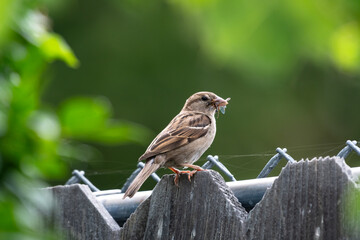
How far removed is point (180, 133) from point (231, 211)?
1.68 metres

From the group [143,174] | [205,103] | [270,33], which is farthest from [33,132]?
[205,103]

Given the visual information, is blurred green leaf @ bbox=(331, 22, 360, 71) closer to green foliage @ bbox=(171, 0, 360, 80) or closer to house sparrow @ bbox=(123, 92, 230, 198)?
green foliage @ bbox=(171, 0, 360, 80)

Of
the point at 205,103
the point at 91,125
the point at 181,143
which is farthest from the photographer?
the point at 205,103

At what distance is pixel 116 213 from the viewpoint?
8.14 feet

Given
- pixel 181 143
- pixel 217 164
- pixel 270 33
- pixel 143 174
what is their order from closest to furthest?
pixel 270 33 → pixel 217 164 → pixel 143 174 → pixel 181 143

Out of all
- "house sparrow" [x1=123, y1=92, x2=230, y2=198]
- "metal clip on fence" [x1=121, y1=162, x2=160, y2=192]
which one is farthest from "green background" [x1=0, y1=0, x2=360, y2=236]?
"house sparrow" [x1=123, y1=92, x2=230, y2=198]

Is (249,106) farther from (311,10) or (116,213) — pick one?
(311,10)

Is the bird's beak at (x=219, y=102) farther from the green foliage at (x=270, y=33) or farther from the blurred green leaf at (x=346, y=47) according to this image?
the green foliage at (x=270, y=33)

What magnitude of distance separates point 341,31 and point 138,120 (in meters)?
7.93

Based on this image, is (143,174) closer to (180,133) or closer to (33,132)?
(180,133)

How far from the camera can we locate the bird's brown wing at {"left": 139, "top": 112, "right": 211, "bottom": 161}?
10.6 ft

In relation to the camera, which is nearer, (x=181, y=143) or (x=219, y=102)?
(x=181, y=143)

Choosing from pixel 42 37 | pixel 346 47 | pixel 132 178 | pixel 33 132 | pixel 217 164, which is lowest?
pixel 132 178

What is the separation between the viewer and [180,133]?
11.4 feet
